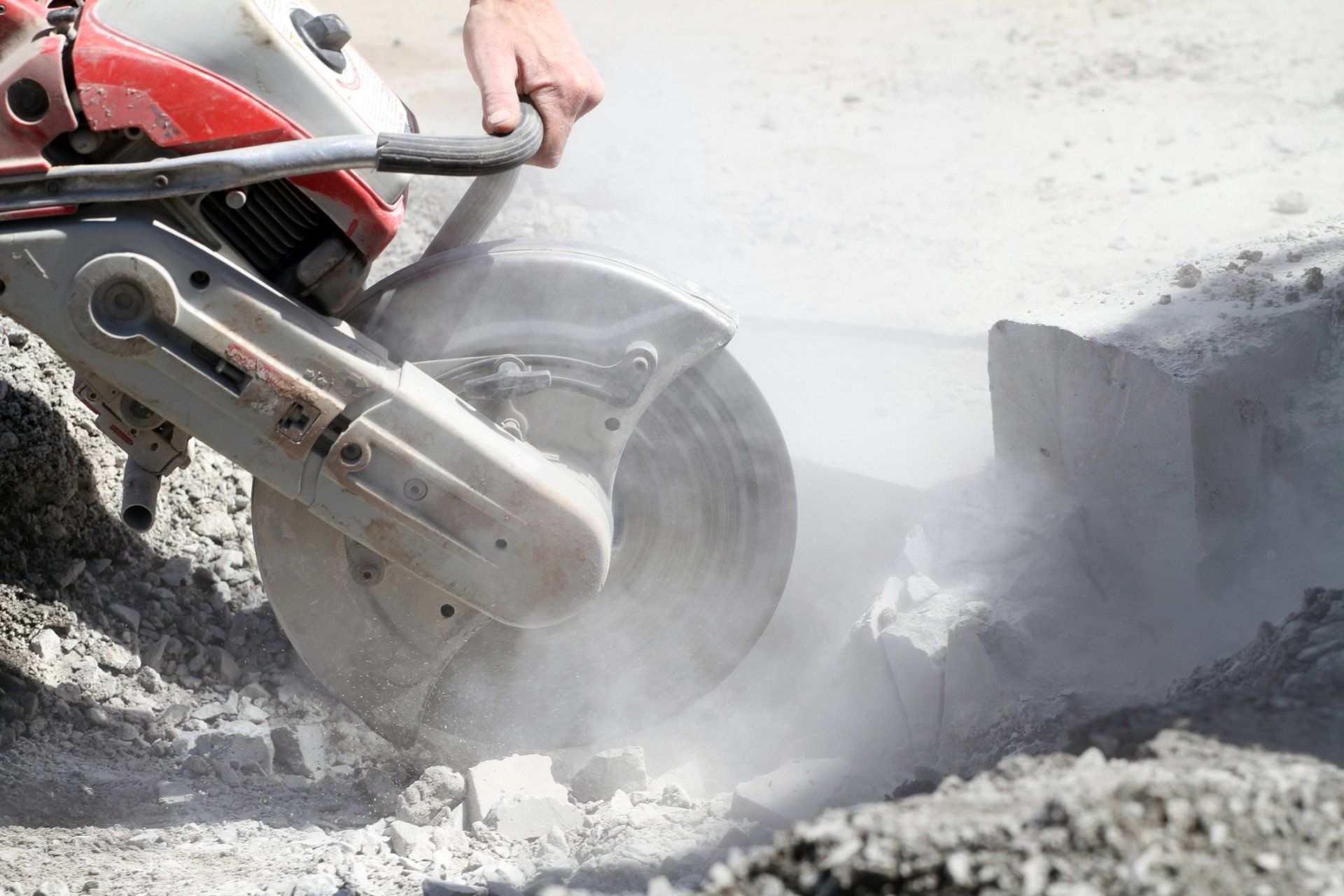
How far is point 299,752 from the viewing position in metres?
2.73

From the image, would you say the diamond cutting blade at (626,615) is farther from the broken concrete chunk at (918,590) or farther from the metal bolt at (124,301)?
the metal bolt at (124,301)

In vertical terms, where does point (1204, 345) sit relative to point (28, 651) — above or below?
above

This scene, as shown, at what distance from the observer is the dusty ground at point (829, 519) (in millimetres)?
1371

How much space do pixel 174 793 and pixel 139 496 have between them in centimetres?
66

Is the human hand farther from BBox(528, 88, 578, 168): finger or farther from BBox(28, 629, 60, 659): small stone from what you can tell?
BBox(28, 629, 60, 659): small stone

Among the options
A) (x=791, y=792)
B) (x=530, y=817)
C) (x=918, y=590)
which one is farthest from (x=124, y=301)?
(x=918, y=590)

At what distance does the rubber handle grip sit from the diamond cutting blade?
0.64 metres

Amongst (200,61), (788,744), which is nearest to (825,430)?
(788,744)

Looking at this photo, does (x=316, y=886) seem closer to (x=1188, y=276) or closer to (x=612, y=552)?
(x=612, y=552)

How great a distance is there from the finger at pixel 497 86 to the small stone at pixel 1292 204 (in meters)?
4.57

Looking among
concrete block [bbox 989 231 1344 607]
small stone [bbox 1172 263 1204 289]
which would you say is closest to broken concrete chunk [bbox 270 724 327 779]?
concrete block [bbox 989 231 1344 607]

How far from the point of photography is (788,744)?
2.93 m

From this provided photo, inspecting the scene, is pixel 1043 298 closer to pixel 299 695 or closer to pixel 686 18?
pixel 299 695

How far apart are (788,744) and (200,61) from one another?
205 cm
